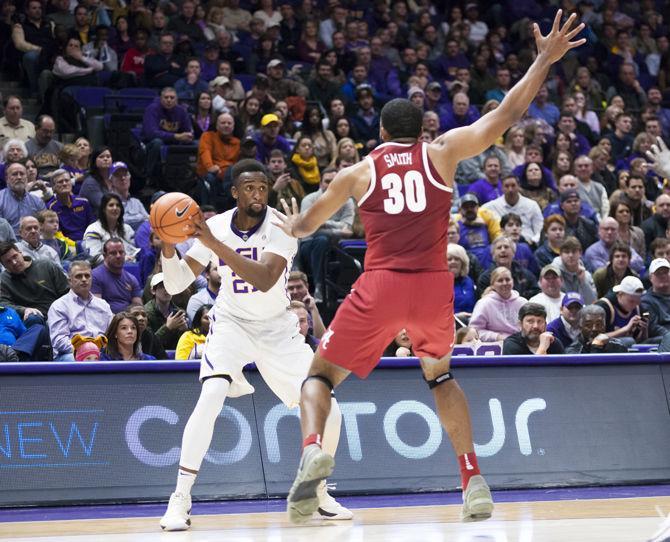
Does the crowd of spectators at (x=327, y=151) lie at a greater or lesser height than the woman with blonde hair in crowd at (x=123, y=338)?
greater

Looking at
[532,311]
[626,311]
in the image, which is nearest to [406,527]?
[532,311]

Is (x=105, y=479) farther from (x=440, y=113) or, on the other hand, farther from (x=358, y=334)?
(x=440, y=113)

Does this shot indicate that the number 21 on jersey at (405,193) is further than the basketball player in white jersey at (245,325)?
No

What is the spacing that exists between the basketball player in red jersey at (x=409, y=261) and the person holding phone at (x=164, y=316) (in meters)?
4.58

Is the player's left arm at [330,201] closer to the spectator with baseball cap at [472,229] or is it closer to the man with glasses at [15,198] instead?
the man with glasses at [15,198]

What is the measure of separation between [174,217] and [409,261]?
1.55 m

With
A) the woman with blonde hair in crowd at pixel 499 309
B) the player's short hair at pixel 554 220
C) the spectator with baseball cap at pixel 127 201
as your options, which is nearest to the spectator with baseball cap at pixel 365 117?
the player's short hair at pixel 554 220

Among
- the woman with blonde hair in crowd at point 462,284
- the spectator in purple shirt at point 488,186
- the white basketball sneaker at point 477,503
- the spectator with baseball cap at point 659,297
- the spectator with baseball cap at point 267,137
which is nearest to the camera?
the white basketball sneaker at point 477,503

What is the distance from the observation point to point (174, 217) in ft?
22.4

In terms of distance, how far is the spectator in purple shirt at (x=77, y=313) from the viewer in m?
10.2

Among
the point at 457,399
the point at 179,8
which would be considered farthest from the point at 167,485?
the point at 179,8

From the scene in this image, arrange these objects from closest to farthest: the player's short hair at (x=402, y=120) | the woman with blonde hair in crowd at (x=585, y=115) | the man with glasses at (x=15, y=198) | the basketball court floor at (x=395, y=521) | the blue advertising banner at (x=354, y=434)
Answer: the basketball court floor at (x=395, y=521) < the player's short hair at (x=402, y=120) < the blue advertising banner at (x=354, y=434) < the man with glasses at (x=15, y=198) < the woman with blonde hair in crowd at (x=585, y=115)

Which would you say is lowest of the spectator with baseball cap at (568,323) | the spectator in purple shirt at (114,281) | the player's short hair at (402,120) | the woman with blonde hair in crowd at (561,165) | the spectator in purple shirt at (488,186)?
the spectator with baseball cap at (568,323)

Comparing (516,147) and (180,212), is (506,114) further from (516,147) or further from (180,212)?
(516,147)
